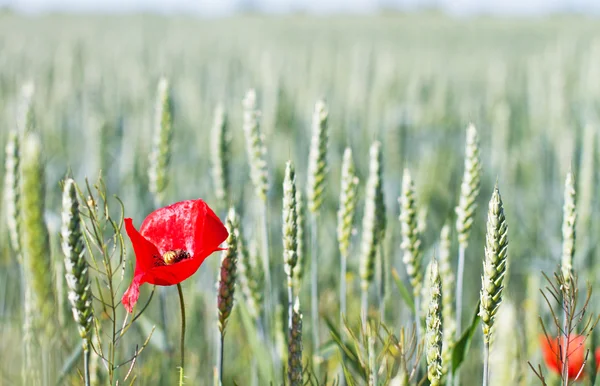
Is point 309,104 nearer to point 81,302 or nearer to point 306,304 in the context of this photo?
point 306,304

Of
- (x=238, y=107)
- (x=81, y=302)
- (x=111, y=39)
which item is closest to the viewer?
(x=81, y=302)

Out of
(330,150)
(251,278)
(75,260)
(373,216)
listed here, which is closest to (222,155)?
(251,278)

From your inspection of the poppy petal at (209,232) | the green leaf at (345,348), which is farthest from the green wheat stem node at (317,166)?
the poppy petal at (209,232)

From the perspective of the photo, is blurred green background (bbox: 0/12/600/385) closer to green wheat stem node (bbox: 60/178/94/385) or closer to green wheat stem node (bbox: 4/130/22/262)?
green wheat stem node (bbox: 4/130/22/262)

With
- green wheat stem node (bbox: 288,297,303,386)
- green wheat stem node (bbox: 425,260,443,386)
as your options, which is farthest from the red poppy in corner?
green wheat stem node (bbox: 425,260,443,386)

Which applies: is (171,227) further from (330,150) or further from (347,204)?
(330,150)

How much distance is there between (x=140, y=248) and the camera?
2.28 feet

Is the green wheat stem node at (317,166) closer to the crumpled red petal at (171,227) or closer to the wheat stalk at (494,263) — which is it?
the crumpled red petal at (171,227)

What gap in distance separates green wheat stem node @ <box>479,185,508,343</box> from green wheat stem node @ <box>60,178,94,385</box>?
0.34m

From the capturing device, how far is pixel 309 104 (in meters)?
2.66

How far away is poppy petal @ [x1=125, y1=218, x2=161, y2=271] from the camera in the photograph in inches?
26.4

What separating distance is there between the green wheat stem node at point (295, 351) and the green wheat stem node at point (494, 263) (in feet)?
0.55

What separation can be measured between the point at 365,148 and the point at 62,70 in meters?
1.26

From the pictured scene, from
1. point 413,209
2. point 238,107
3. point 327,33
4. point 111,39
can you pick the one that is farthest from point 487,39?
point 413,209
